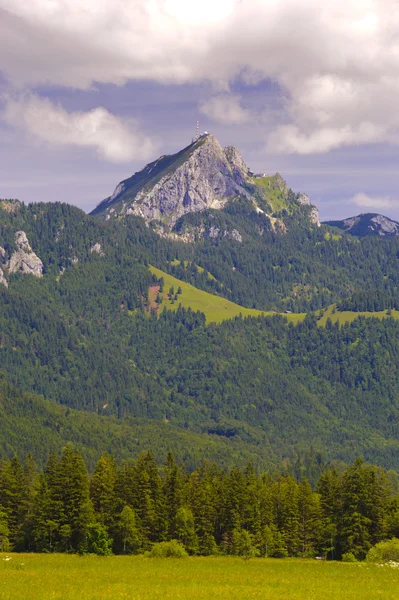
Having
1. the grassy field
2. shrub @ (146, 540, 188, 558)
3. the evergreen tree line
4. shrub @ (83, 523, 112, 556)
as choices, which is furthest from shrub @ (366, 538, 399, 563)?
shrub @ (83, 523, 112, 556)

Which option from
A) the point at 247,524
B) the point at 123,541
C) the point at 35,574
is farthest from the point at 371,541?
the point at 35,574

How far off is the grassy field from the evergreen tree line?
1716 centimetres

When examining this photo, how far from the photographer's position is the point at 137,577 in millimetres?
83625

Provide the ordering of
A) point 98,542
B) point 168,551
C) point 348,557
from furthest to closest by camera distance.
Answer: point 348,557 < point 98,542 < point 168,551

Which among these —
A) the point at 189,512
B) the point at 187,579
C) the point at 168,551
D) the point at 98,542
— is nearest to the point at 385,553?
the point at 168,551

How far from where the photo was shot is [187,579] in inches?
3290

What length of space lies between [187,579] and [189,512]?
43968 mm

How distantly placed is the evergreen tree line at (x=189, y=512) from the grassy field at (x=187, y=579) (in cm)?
1716

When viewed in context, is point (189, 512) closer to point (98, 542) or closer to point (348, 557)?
point (98, 542)

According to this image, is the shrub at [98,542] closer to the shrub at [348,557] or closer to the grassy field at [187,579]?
the grassy field at [187,579]

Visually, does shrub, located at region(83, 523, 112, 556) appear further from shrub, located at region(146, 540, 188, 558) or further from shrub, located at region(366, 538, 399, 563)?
shrub, located at region(366, 538, 399, 563)

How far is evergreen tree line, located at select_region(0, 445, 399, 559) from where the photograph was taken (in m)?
123

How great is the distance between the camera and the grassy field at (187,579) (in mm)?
72312

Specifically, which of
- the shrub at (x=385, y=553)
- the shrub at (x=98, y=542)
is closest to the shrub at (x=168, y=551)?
the shrub at (x=98, y=542)
